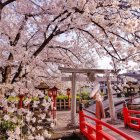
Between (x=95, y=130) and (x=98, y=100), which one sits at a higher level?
(x=98, y=100)

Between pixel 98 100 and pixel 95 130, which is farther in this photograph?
pixel 98 100

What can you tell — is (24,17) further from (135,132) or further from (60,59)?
(135,132)

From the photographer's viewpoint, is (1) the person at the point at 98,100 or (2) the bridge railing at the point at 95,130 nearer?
(2) the bridge railing at the point at 95,130

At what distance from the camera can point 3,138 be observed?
312 inches

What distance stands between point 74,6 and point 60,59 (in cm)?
606

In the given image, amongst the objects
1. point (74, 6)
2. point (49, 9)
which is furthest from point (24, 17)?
point (74, 6)

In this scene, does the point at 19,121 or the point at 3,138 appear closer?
the point at 3,138

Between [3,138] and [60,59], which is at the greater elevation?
[60,59]

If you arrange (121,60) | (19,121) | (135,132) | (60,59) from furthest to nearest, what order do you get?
(60,59), (135,132), (121,60), (19,121)

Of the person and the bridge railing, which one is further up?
Answer: the person

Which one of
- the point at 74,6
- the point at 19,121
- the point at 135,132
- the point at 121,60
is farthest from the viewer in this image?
the point at 135,132

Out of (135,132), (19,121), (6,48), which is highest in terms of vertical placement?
(6,48)

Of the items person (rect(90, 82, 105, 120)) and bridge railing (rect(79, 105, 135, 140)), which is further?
person (rect(90, 82, 105, 120))

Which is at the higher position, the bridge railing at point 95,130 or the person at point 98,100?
the person at point 98,100
